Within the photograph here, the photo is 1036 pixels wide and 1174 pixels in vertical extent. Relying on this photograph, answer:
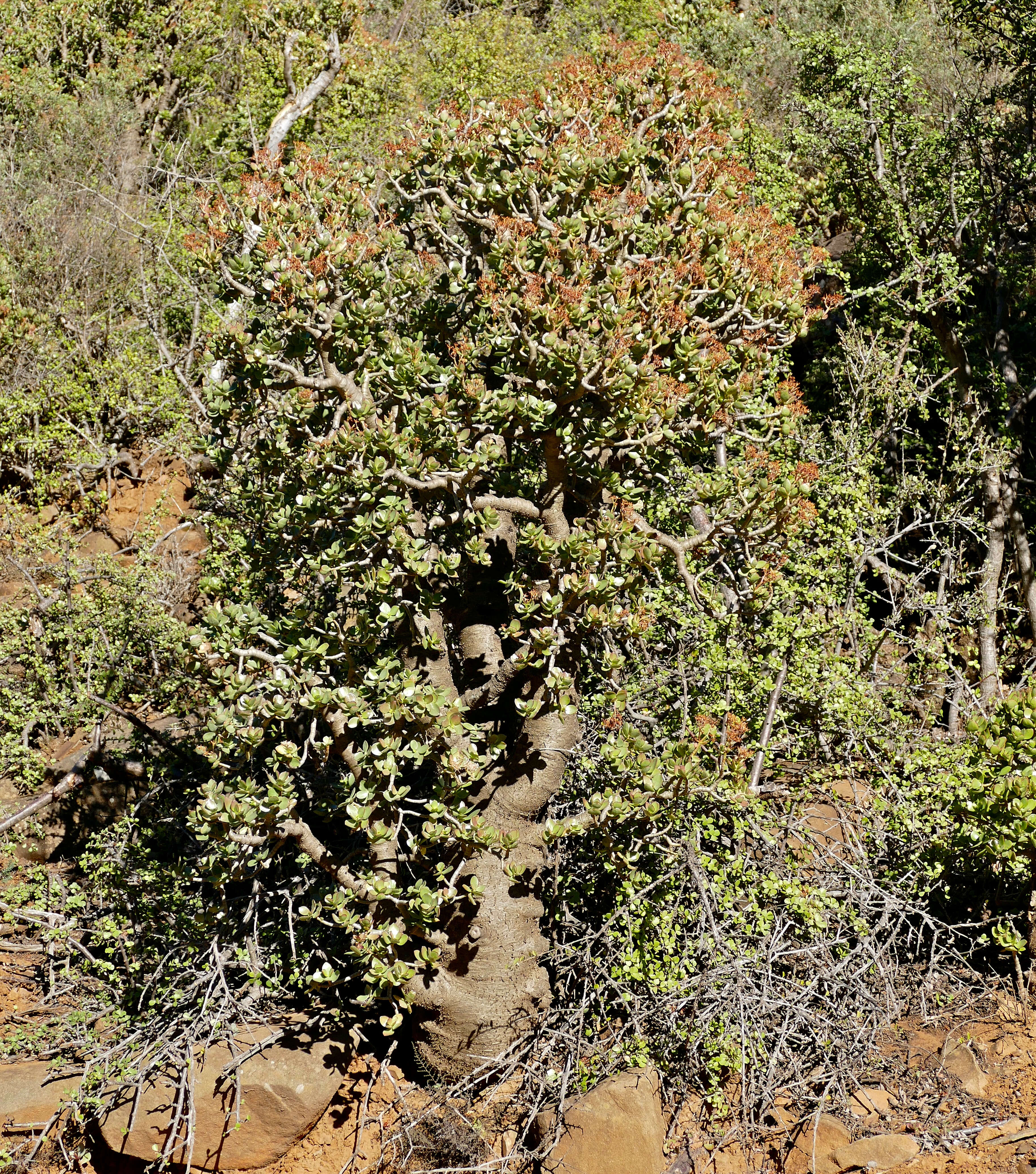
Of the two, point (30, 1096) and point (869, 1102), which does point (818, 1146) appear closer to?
point (869, 1102)

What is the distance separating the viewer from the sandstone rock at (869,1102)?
17.6ft

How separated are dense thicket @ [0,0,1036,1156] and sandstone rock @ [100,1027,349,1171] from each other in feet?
0.82

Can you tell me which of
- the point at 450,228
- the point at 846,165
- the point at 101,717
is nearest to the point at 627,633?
the point at 101,717

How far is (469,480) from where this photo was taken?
16.7 feet

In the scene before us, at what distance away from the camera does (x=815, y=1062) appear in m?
5.65

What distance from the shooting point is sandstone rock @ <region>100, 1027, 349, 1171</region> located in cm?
545

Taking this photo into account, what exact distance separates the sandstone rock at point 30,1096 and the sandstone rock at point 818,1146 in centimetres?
387

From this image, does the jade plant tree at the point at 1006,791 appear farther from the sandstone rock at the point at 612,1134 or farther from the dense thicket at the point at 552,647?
the sandstone rock at the point at 612,1134

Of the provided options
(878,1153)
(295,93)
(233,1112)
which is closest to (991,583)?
(878,1153)

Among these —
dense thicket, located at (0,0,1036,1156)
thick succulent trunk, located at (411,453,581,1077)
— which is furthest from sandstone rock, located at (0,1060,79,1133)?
thick succulent trunk, located at (411,453,581,1077)

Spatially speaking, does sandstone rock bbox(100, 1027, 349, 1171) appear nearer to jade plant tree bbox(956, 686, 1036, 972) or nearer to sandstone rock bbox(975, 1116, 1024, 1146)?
sandstone rock bbox(975, 1116, 1024, 1146)

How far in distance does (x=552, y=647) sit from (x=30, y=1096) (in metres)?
3.99

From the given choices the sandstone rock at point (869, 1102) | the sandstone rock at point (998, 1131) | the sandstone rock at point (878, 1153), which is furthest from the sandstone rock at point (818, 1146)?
the sandstone rock at point (998, 1131)

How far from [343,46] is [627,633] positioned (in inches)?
514
